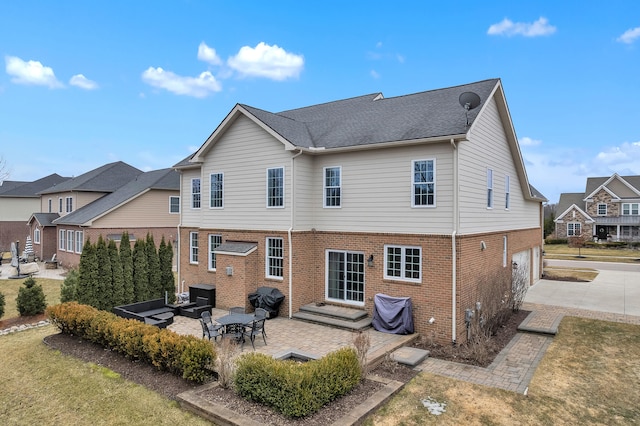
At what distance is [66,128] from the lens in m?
27.6

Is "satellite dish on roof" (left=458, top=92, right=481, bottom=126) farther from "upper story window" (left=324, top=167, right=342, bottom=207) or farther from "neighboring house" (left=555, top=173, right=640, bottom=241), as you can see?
"neighboring house" (left=555, top=173, right=640, bottom=241)

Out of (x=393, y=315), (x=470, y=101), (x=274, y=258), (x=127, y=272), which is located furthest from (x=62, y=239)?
(x=470, y=101)

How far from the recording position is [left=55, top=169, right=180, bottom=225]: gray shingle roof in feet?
91.6

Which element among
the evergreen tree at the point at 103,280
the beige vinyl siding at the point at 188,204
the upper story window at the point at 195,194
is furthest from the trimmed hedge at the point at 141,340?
the upper story window at the point at 195,194

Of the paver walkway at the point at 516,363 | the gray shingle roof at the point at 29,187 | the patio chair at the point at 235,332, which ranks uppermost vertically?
the gray shingle roof at the point at 29,187

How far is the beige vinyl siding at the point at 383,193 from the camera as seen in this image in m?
11.6

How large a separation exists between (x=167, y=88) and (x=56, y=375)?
22805 mm

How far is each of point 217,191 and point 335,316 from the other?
771cm

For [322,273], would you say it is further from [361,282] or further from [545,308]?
[545,308]

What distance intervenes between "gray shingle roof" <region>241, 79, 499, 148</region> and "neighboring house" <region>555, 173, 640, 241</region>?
4925cm

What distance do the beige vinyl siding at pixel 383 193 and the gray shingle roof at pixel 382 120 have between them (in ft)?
1.80

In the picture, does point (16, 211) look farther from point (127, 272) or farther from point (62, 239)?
point (127, 272)

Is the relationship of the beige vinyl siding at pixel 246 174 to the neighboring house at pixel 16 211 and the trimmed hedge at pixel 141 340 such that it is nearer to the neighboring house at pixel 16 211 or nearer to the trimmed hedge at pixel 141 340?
the trimmed hedge at pixel 141 340

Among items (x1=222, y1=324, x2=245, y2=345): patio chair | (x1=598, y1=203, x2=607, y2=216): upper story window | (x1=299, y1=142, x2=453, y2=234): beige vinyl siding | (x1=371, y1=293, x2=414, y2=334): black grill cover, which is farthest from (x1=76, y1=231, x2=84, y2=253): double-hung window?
(x1=598, y1=203, x2=607, y2=216): upper story window
